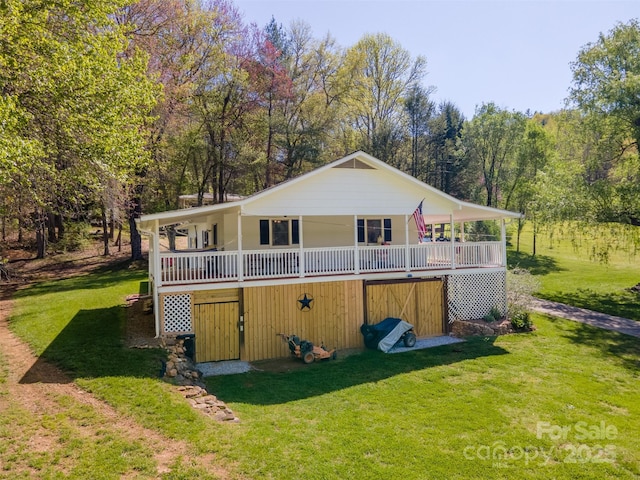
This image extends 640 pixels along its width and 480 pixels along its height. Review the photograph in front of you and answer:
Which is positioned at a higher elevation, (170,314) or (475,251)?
(475,251)

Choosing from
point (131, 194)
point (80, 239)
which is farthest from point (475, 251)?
point (80, 239)

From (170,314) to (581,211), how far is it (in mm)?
23122

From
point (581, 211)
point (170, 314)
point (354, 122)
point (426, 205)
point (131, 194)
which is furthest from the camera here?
point (354, 122)

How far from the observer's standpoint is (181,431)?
7.27m

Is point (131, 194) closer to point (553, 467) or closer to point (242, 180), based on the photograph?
point (242, 180)

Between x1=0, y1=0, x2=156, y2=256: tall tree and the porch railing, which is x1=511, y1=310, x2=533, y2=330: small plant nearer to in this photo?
the porch railing

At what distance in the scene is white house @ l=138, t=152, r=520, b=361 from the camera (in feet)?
41.6

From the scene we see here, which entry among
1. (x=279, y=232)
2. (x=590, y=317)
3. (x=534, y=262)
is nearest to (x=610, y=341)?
(x=590, y=317)

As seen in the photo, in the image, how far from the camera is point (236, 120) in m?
30.8

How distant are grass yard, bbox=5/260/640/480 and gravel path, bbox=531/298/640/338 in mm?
3892

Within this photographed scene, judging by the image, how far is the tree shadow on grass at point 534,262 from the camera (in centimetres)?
3164

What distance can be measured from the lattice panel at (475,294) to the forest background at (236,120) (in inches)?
381

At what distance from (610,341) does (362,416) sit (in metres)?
12.7

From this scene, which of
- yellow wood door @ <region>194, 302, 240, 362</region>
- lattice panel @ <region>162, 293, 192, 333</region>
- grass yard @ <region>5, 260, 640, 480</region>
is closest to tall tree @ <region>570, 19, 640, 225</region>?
grass yard @ <region>5, 260, 640, 480</region>
